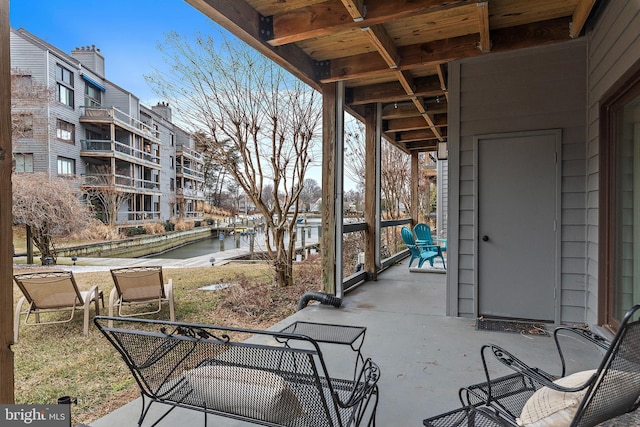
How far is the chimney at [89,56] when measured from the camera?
641 inches

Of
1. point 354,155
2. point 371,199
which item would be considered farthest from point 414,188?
point 371,199

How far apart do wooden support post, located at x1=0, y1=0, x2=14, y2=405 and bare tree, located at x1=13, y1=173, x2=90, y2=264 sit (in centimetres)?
762

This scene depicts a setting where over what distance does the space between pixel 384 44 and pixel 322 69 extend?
44.4 inches

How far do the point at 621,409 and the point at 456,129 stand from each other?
3.27 metres

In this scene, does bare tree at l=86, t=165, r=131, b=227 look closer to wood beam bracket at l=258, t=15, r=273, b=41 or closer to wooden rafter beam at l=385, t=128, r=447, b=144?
wooden rafter beam at l=385, t=128, r=447, b=144

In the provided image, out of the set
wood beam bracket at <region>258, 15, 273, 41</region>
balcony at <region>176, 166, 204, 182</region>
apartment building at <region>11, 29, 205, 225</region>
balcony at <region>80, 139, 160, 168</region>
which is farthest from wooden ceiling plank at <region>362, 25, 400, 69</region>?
balcony at <region>176, 166, 204, 182</region>

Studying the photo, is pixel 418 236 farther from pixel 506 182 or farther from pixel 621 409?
pixel 621 409

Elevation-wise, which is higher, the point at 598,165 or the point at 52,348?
the point at 598,165

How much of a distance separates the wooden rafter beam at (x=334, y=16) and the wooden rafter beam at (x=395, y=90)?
5.90 ft

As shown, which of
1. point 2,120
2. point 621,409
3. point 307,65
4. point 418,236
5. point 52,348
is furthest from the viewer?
point 418,236

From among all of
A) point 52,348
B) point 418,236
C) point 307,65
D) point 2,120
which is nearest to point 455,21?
point 307,65

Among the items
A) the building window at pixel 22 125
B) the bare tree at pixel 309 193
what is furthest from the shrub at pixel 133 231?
the bare tree at pixel 309 193

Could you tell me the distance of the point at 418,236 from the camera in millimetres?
7316

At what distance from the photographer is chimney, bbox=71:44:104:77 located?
16.3 m
